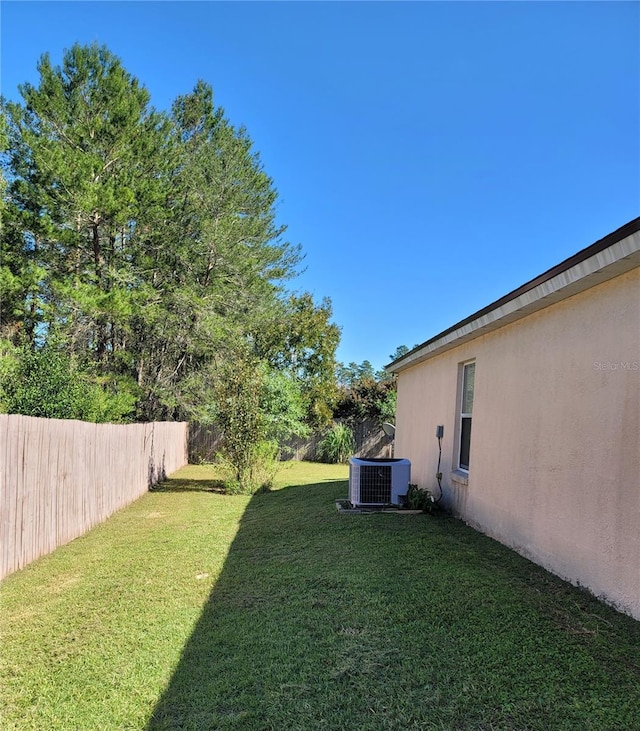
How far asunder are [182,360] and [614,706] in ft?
51.1

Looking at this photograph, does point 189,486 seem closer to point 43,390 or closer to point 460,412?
point 43,390

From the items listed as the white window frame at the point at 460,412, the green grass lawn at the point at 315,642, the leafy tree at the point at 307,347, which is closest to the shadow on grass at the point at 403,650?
the green grass lawn at the point at 315,642

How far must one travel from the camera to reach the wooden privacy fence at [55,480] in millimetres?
4750

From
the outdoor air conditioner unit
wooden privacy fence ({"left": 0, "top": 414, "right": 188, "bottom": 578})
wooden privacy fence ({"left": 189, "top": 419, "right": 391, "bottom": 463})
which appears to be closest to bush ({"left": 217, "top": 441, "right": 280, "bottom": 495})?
wooden privacy fence ({"left": 0, "top": 414, "right": 188, "bottom": 578})

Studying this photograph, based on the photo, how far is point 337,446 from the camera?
61.3 feet

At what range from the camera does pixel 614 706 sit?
2336 millimetres

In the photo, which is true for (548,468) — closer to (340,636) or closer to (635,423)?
(635,423)

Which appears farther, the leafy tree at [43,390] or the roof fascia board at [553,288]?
the leafy tree at [43,390]

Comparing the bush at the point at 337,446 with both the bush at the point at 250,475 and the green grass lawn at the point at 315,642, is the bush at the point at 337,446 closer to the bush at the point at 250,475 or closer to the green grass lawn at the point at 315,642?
the bush at the point at 250,475

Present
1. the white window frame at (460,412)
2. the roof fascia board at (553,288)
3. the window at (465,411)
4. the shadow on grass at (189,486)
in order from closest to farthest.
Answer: the roof fascia board at (553,288) → the window at (465,411) → the white window frame at (460,412) → the shadow on grass at (189,486)

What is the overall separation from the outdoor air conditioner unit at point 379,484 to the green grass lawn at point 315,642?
5.18 ft

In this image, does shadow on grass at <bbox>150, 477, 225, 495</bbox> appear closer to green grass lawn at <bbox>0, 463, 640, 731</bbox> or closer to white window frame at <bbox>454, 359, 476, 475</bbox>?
green grass lawn at <bbox>0, 463, 640, 731</bbox>

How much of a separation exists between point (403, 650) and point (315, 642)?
23.4 inches

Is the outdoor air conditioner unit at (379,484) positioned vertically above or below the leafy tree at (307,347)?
below
